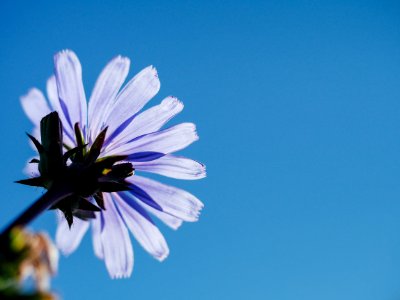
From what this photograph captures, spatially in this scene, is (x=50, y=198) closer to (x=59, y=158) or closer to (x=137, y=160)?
(x=59, y=158)

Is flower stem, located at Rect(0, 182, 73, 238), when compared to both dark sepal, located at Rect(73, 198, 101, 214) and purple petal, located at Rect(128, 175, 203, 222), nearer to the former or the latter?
dark sepal, located at Rect(73, 198, 101, 214)

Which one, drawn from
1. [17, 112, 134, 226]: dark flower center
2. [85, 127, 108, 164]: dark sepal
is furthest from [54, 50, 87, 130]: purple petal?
[17, 112, 134, 226]: dark flower center

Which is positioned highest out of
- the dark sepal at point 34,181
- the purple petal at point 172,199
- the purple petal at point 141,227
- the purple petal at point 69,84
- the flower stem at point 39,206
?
the purple petal at point 69,84

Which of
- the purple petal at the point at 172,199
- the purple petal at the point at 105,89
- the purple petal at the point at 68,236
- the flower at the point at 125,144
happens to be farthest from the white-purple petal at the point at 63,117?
the purple petal at the point at 68,236

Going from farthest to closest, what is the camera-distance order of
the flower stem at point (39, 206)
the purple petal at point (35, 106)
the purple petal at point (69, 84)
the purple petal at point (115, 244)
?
the purple petal at point (35, 106) < the purple petal at point (115, 244) < the purple petal at point (69, 84) < the flower stem at point (39, 206)

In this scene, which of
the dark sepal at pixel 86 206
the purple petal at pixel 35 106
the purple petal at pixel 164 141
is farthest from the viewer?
the purple petal at pixel 35 106

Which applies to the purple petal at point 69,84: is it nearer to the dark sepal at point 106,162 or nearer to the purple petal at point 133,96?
the purple petal at point 133,96

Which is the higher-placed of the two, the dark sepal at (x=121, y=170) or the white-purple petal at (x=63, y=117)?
the white-purple petal at (x=63, y=117)

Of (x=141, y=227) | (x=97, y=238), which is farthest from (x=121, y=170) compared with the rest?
(x=97, y=238)
